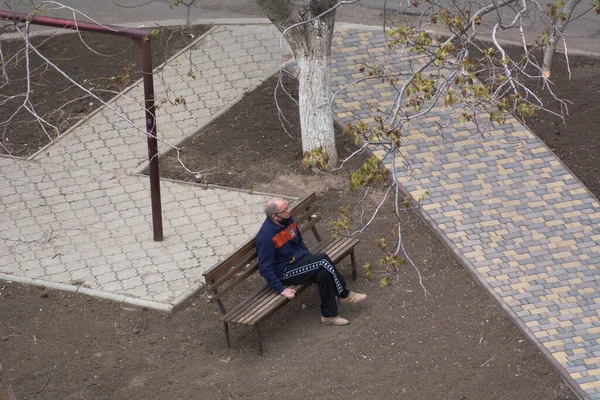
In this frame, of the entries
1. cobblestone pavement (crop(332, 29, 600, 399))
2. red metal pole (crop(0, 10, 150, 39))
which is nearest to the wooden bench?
cobblestone pavement (crop(332, 29, 600, 399))

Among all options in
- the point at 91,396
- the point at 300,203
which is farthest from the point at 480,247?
the point at 91,396

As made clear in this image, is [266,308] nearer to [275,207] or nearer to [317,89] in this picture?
[275,207]

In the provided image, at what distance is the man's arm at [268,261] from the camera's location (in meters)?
9.05

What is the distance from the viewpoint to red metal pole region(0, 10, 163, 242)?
904 cm

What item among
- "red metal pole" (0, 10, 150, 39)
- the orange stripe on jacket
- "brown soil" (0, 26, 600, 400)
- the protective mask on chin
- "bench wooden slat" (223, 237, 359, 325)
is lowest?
"brown soil" (0, 26, 600, 400)

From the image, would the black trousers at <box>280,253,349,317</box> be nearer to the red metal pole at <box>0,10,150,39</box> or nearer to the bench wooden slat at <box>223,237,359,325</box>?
the bench wooden slat at <box>223,237,359,325</box>

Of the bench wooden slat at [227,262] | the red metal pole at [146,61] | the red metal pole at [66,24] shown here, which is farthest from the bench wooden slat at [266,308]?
the red metal pole at [66,24]

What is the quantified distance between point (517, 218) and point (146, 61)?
4048 millimetres

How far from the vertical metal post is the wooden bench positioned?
3.54 ft

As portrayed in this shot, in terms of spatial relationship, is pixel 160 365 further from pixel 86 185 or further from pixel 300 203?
pixel 86 185

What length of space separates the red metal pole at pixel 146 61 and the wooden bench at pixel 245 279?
1102 mm

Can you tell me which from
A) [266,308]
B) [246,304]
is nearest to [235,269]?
[246,304]

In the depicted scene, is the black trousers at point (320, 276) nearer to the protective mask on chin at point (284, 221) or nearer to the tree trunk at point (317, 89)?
the protective mask on chin at point (284, 221)

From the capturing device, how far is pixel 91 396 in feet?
28.6
